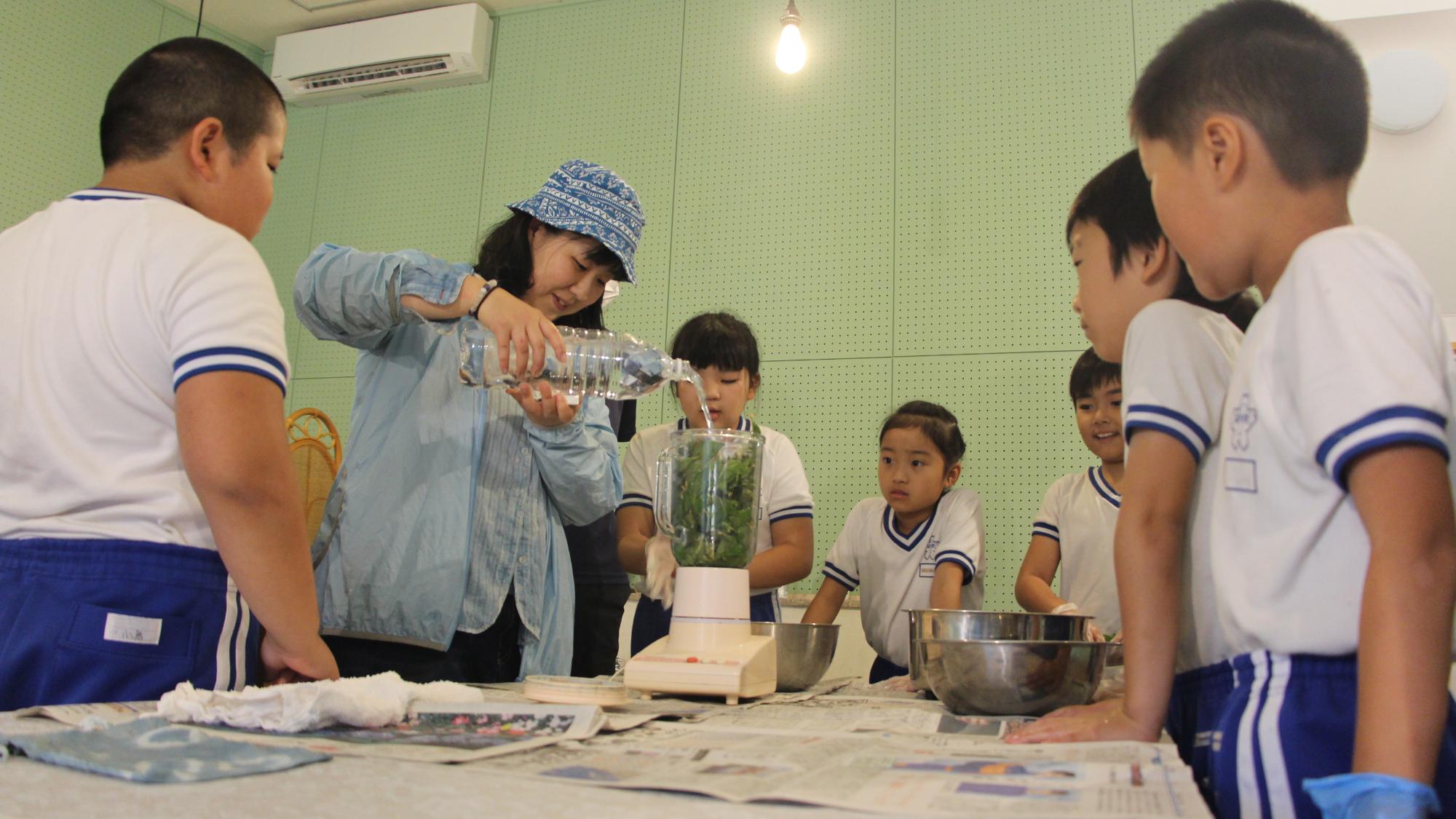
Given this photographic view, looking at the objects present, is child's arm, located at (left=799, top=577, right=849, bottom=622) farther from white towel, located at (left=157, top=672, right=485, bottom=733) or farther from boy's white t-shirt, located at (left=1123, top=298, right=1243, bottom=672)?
white towel, located at (left=157, top=672, right=485, bottom=733)

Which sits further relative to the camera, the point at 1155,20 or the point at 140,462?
the point at 1155,20

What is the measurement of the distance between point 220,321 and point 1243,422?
109cm

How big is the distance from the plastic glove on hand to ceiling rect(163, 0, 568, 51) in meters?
4.58

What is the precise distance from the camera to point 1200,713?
105cm

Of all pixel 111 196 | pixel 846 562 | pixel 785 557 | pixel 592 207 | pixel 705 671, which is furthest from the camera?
pixel 846 562

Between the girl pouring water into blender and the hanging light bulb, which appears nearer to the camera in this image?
the girl pouring water into blender

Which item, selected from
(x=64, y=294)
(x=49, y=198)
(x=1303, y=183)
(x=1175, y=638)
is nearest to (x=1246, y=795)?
(x=1175, y=638)

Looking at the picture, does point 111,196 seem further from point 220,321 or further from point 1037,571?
point 1037,571

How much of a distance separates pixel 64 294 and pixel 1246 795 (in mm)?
1343

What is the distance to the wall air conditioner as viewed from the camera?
14.9ft

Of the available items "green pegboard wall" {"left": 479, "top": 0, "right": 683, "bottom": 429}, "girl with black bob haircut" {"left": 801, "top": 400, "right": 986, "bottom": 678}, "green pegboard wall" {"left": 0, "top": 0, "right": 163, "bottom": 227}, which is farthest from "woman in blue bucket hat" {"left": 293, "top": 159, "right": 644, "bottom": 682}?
"green pegboard wall" {"left": 0, "top": 0, "right": 163, "bottom": 227}

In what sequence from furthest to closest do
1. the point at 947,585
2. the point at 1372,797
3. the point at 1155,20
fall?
the point at 1155,20, the point at 947,585, the point at 1372,797

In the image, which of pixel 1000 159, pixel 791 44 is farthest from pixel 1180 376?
pixel 1000 159

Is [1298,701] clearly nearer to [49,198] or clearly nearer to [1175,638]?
[1175,638]
